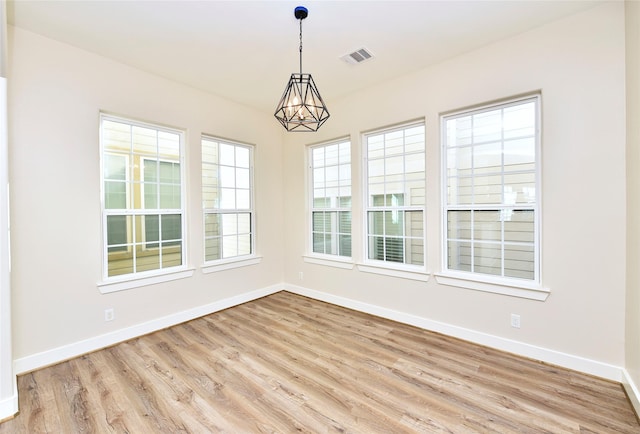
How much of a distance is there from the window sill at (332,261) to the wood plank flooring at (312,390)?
3.54 ft

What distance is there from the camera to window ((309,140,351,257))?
4234mm

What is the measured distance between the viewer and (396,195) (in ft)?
12.1

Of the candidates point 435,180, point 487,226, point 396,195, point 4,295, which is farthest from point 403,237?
point 4,295

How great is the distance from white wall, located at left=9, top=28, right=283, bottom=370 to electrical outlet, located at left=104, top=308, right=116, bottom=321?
27mm

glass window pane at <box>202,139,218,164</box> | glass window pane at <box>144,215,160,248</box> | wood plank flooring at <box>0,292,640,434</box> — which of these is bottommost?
wood plank flooring at <box>0,292,640,434</box>

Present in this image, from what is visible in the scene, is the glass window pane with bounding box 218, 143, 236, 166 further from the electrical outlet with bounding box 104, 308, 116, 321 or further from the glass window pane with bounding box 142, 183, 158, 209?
the electrical outlet with bounding box 104, 308, 116, 321

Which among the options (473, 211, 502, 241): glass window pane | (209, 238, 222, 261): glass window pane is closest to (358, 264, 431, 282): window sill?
(473, 211, 502, 241): glass window pane

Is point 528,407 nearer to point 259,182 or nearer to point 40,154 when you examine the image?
point 259,182

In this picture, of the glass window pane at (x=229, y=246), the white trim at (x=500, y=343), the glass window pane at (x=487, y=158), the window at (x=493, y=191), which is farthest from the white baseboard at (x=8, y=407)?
the glass window pane at (x=487, y=158)

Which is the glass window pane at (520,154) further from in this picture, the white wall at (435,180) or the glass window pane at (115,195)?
the glass window pane at (115,195)

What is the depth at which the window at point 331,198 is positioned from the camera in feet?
13.9

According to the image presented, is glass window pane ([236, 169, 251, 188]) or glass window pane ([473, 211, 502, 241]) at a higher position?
glass window pane ([236, 169, 251, 188])

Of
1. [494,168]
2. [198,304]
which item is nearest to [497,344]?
[494,168]

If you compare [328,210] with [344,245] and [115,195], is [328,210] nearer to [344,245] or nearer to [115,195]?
[344,245]
